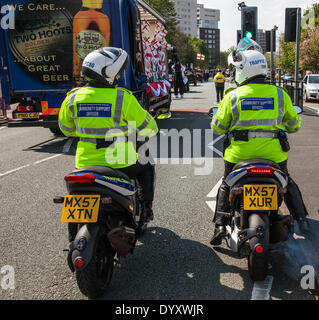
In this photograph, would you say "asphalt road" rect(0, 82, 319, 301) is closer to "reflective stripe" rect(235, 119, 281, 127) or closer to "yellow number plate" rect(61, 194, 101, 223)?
"yellow number plate" rect(61, 194, 101, 223)

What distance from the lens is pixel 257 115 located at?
12.3 ft

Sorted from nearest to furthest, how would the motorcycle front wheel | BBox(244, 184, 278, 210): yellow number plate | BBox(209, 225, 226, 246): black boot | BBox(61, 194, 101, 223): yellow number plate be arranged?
BBox(61, 194, 101, 223): yellow number plate
the motorcycle front wheel
BBox(244, 184, 278, 210): yellow number plate
BBox(209, 225, 226, 246): black boot

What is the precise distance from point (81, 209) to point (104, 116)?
0.80 m

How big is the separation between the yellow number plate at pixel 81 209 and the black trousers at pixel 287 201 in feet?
4.43

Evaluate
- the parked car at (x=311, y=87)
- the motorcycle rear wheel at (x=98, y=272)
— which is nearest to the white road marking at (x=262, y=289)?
the motorcycle rear wheel at (x=98, y=272)

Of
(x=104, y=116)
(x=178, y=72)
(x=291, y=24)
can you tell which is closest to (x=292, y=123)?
(x=104, y=116)

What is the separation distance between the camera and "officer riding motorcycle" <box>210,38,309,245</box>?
12.3 feet

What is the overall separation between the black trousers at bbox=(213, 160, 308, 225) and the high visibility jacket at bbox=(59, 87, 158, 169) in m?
0.99

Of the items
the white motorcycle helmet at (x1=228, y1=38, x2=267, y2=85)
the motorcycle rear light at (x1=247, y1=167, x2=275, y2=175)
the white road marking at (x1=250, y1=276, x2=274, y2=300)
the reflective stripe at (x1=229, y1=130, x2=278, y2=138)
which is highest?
the white motorcycle helmet at (x1=228, y1=38, x2=267, y2=85)

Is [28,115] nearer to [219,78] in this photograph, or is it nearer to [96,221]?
[96,221]

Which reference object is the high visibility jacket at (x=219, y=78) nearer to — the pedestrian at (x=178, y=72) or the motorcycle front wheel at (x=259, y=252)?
the pedestrian at (x=178, y=72)

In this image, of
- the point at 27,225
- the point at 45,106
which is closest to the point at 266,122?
the point at 27,225

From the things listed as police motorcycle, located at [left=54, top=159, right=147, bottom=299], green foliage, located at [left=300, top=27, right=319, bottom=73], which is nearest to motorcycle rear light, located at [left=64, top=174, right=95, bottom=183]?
police motorcycle, located at [left=54, top=159, right=147, bottom=299]

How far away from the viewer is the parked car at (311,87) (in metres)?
22.3
